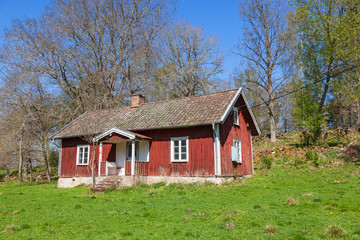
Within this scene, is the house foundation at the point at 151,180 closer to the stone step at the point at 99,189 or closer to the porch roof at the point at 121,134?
the stone step at the point at 99,189

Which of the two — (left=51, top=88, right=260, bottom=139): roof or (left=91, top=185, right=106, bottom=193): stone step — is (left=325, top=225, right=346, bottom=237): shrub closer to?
(left=51, top=88, right=260, bottom=139): roof

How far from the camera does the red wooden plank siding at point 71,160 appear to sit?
66.5 ft

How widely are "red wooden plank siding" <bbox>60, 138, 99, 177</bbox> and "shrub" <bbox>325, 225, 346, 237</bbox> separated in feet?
54.9

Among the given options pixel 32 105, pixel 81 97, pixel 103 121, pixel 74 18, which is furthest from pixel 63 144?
pixel 74 18

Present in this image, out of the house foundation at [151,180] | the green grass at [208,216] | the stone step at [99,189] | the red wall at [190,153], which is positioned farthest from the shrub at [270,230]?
the stone step at [99,189]

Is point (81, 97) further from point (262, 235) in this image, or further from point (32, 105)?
point (262, 235)

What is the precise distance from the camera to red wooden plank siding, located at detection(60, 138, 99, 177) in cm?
2028

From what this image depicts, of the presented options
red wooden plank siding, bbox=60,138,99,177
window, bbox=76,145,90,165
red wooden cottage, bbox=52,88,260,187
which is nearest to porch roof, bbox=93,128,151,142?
red wooden cottage, bbox=52,88,260,187

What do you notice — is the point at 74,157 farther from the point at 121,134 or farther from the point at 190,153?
the point at 190,153

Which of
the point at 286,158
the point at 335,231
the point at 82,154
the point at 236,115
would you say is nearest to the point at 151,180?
the point at 82,154

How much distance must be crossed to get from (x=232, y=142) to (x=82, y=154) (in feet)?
36.9

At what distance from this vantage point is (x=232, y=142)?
17.8 m

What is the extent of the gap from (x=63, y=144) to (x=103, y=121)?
3.72 m

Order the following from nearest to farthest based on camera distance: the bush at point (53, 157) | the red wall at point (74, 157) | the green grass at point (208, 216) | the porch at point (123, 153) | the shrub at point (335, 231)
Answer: the shrub at point (335, 231), the green grass at point (208, 216), the porch at point (123, 153), the red wall at point (74, 157), the bush at point (53, 157)
